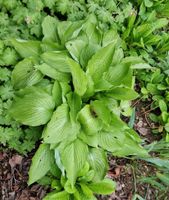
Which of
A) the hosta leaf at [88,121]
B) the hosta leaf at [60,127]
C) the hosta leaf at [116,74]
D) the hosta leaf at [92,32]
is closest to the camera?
the hosta leaf at [60,127]

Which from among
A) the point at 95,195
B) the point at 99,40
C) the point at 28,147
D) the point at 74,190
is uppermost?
the point at 99,40

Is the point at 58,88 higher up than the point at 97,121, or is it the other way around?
the point at 58,88

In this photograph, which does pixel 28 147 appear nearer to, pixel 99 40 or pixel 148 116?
pixel 99 40

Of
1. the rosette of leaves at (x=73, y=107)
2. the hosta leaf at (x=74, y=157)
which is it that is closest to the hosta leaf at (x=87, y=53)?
the rosette of leaves at (x=73, y=107)

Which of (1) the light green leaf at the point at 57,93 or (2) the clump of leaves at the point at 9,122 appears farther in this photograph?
(1) the light green leaf at the point at 57,93

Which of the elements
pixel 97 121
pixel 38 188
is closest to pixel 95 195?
pixel 38 188

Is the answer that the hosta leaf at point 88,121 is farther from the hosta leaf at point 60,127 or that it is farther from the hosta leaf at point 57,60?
the hosta leaf at point 57,60

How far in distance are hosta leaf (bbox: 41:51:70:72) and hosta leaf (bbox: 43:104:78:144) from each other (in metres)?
0.30

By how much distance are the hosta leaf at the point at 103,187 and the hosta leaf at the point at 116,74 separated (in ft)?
2.60

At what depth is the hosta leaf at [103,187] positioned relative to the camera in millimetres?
2904

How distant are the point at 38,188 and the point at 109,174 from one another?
2.11 ft

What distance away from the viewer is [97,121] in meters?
2.89

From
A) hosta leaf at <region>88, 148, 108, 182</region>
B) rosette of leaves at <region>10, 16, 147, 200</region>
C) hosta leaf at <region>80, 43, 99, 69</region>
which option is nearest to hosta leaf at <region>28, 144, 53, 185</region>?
rosette of leaves at <region>10, 16, 147, 200</region>

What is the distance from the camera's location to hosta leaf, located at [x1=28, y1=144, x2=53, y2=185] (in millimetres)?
2814
